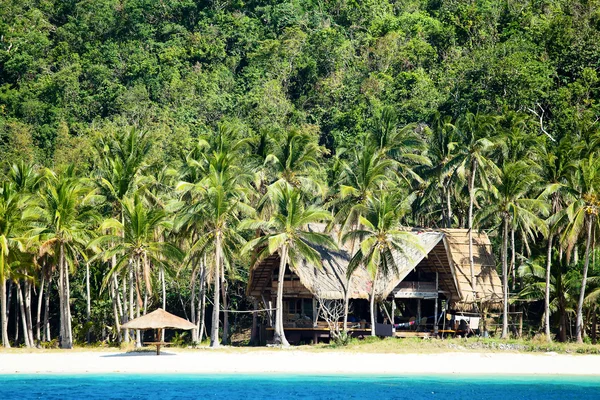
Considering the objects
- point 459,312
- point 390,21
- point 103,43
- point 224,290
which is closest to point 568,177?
point 459,312

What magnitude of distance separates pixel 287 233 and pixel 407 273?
631 cm

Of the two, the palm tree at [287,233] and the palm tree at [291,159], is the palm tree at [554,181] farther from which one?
the palm tree at [291,159]

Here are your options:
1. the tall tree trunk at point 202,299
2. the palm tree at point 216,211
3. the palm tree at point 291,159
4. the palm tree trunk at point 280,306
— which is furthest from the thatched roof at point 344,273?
the palm tree at point 291,159

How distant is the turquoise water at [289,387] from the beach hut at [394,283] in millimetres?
9403

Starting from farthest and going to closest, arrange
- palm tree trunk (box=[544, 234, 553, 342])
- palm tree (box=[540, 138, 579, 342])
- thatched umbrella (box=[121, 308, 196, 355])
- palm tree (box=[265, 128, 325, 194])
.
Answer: palm tree (box=[265, 128, 325, 194])
palm tree (box=[540, 138, 579, 342])
palm tree trunk (box=[544, 234, 553, 342])
thatched umbrella (box=[121, 308, 196, 355])

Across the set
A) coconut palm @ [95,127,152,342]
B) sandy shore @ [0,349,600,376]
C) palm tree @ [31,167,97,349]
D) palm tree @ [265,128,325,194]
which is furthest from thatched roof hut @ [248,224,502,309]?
palm tree @ [31,167,97,349]

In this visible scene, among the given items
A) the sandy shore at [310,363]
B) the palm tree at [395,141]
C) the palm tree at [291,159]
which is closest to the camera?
the sandy shore at [310,363]

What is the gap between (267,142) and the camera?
173 ft

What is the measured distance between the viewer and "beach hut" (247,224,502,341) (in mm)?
46656

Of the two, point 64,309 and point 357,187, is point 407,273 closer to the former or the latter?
point 357,187

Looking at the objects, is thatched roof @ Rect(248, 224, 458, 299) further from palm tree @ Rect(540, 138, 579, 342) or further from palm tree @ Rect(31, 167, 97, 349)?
palm tree @ Rect(31, 167, 97, 349)

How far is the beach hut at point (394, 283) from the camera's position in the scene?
46656 mm

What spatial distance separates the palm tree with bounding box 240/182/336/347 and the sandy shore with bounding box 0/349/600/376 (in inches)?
176

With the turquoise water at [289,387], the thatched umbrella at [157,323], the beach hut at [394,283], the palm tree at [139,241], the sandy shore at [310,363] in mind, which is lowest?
the turquoise water at [289,387]
